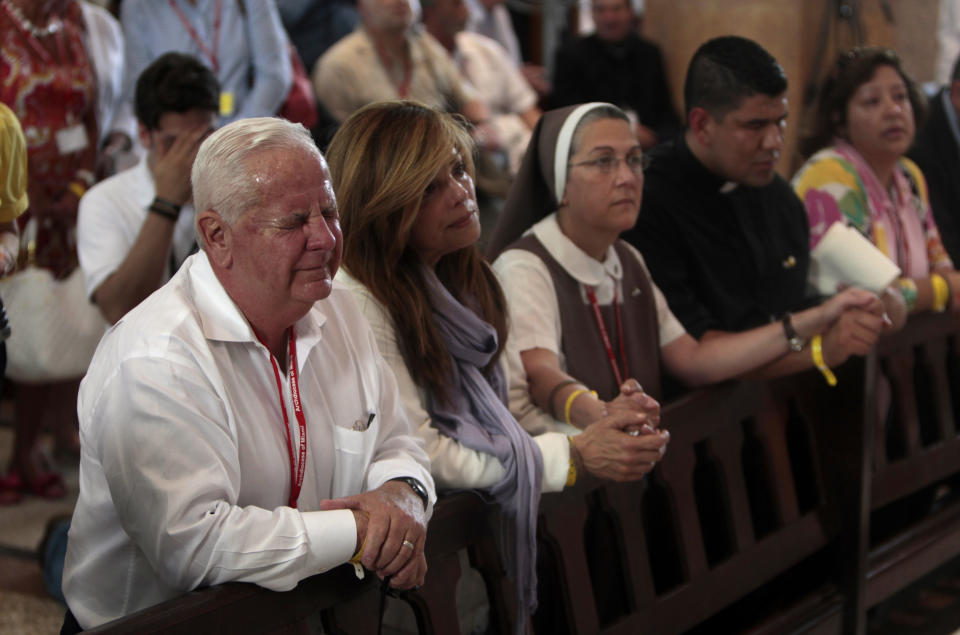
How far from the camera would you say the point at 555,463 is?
236 cm

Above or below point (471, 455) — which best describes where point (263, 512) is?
above

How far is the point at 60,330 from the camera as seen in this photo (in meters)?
3.67

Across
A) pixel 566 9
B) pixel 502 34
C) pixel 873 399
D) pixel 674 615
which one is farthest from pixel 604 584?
pixel 566 9

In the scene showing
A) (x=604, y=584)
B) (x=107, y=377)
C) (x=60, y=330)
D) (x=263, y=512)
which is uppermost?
(x=107, y=377)

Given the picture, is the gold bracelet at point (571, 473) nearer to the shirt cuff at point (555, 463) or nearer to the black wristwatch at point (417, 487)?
the shirt cuff at point (555, 463)

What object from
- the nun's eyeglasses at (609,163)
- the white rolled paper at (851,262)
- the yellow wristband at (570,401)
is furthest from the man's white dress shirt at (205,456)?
the white rolled paper at (851,262)

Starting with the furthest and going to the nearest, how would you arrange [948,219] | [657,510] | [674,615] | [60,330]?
[948,219] < [60,330] < [657,510] < [674,615]

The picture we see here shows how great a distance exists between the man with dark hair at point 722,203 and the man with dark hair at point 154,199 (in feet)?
4.36

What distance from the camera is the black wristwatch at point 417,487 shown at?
2004 millimetres

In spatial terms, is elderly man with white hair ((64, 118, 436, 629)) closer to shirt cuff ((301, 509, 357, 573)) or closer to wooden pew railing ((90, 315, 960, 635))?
shirt cuff ((301, 509, 357, 573))

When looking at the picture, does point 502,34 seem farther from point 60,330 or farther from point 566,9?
point 60,330

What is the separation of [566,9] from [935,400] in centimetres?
468

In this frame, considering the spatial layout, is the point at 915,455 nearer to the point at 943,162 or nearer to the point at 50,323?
the point at 943,162

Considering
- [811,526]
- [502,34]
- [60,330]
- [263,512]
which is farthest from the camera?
[502,34]
